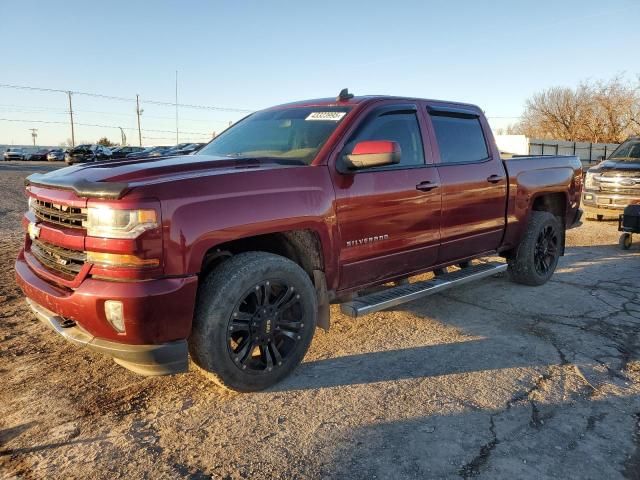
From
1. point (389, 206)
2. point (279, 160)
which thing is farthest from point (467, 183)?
point (279, 160)

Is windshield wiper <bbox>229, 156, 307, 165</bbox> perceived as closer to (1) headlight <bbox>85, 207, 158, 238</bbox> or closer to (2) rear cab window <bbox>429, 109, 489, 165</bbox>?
(1) headlight <bbox>85, 207, 158, 238</bbox>

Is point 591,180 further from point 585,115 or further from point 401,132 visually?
point 585,115

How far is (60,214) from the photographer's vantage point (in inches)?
115

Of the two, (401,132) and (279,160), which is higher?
(401,132)

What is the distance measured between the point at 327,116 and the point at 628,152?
10272mm

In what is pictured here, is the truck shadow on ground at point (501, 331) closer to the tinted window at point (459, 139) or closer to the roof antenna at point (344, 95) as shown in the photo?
the tinted window at point (459, 139)

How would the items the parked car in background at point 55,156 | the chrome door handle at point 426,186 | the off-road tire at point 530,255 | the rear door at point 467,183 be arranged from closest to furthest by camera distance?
the chrome door handle at point 426,186, the rear door at point 467,183, the off-road tire at point 530,255, the parked car in background at point 55,156

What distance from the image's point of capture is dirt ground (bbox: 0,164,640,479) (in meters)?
2.44

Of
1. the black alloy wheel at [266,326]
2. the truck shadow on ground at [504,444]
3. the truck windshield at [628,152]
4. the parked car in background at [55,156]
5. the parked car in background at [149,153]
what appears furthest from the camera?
the parked car in background at [55,156]

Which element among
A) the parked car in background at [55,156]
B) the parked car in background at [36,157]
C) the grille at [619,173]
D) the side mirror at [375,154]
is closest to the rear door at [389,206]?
the side mirror at [375,154]

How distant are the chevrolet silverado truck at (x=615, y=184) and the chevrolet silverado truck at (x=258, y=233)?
678 centimetres

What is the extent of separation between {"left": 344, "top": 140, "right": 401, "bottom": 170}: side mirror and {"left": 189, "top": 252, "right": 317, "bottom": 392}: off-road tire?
33.4 inches

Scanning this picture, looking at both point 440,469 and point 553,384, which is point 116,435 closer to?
point 440,469

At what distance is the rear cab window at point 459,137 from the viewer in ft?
14.6
